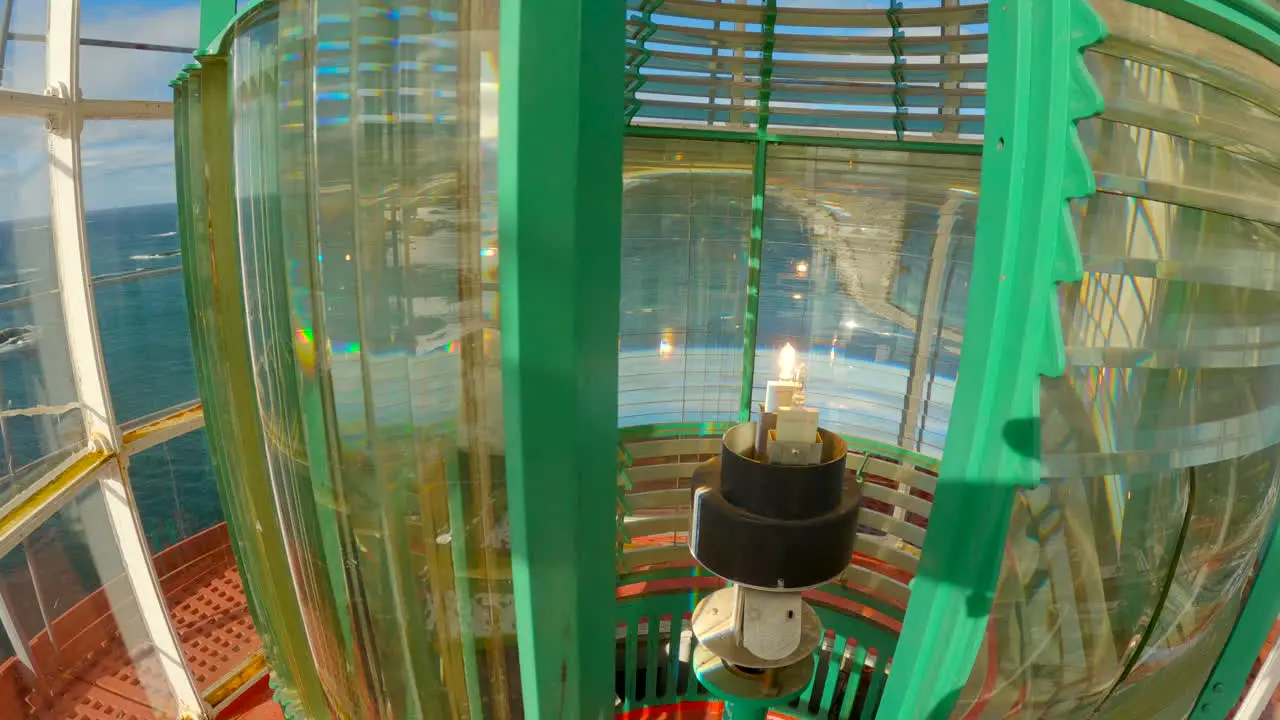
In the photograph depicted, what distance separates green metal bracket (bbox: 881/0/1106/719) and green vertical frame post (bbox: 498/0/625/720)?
1.15 ft

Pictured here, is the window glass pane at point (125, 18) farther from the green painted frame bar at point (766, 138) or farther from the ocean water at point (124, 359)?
the green painted frame bar at point (766, 138)

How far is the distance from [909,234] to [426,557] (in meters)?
2.52

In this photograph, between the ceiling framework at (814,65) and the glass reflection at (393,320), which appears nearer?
the glass reflection at (393,320)

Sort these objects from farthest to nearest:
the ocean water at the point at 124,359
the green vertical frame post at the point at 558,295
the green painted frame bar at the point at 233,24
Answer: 1. the ocean water at the point at 124,359
2. the green painted frame bar at the point at 233,24
3. the green vertical frame post at the point at 558,295

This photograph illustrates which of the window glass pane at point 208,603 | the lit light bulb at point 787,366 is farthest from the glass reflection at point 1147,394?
the window glass pane at point 208,603

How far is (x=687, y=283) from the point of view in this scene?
300 centimetres

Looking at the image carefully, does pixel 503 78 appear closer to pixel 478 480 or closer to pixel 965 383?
pixel 478 480

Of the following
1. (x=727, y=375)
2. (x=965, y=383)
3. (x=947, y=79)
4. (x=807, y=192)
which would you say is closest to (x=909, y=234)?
(x=807, y=192)

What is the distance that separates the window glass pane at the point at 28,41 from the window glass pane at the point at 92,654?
1.54 meters

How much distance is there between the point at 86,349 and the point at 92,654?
1.57m

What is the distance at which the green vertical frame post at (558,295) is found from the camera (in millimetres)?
602

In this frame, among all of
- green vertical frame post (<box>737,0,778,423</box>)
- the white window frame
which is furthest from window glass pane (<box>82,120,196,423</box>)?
green vertical frame post (<box>737,0,778,423</box>)

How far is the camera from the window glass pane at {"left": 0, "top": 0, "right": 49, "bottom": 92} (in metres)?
2.49

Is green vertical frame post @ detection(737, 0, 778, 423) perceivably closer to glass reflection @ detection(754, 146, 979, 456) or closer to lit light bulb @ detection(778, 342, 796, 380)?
glass reflection @ detection(754, 146, 979, 456)
